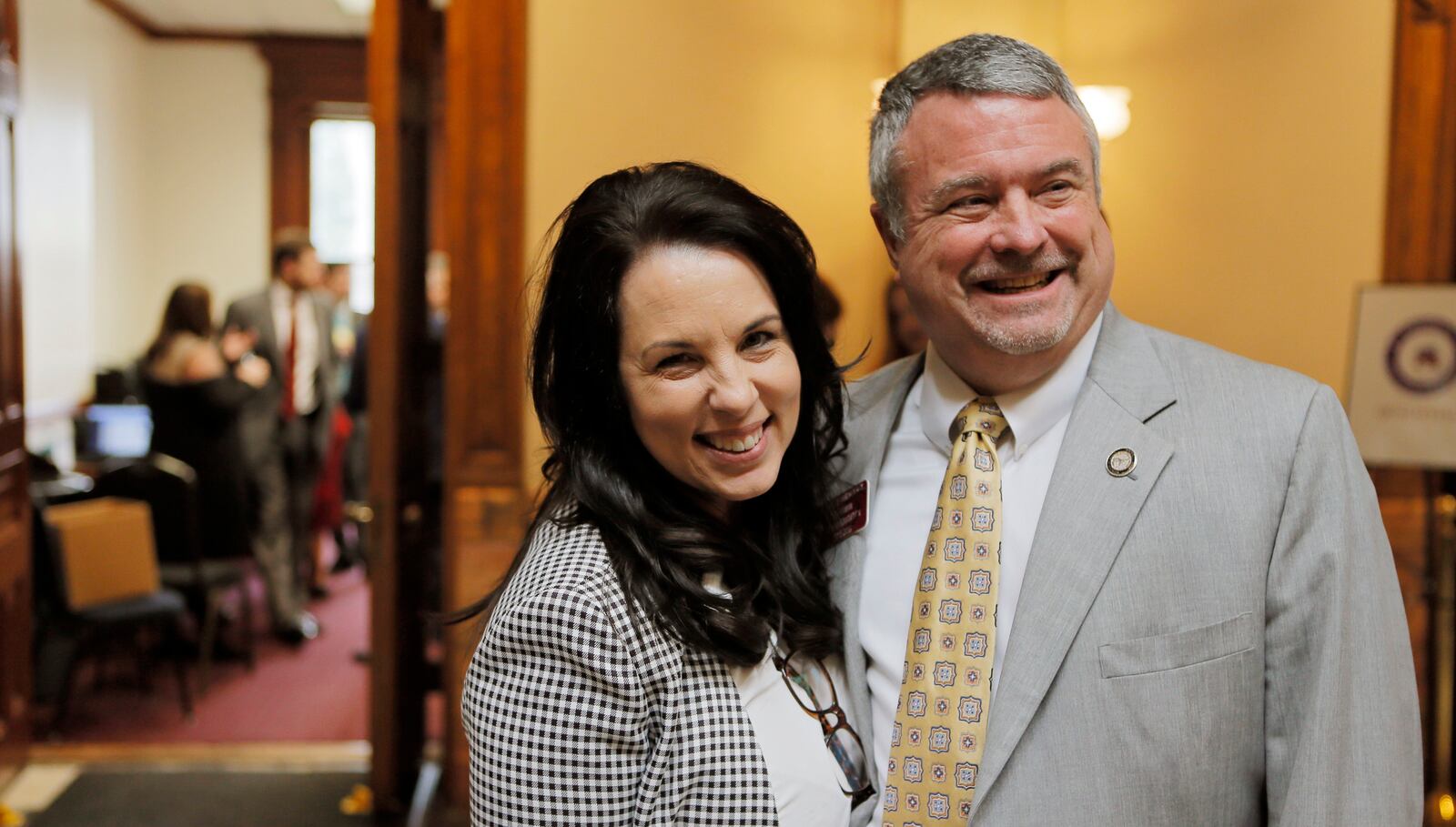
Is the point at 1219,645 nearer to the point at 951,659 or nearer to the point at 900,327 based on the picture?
the point at 951,659

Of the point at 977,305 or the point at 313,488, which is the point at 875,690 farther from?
the point at 313,488

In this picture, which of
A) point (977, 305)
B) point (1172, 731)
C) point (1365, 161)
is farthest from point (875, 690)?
point (1365, 161)

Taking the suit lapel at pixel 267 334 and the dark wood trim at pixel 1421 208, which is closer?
the dark wood trim at pixel 1421 208

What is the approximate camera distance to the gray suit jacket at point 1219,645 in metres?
1.32

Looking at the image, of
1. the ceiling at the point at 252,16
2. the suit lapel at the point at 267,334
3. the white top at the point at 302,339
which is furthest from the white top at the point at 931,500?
the ceiling at the point at 252,16

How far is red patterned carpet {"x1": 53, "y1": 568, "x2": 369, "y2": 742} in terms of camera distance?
15.0ft


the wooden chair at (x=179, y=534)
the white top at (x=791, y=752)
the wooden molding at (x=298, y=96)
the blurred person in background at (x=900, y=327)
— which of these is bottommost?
the wooden chair at (x=179, y=534)

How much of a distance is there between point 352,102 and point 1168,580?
371 inches

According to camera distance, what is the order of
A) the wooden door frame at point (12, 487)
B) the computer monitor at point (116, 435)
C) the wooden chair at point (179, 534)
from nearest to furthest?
1. the wooden door frame at point (12, 487)
2. the wooden chair at point (179, 534)
3. the computer monitor at point (116, 435)

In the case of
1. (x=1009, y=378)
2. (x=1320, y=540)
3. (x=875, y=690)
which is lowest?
(x=875, y=690)

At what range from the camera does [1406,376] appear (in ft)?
11.0

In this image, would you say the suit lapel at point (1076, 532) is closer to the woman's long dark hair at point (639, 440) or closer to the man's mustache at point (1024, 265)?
the man's mustache at point (1024, 265)

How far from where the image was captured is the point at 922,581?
60.2 inches

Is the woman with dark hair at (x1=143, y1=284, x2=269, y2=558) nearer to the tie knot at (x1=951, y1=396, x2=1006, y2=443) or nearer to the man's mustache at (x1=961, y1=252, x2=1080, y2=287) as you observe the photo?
the tie knot at (x1=951, y1=396, x2=1006, y2=443)
